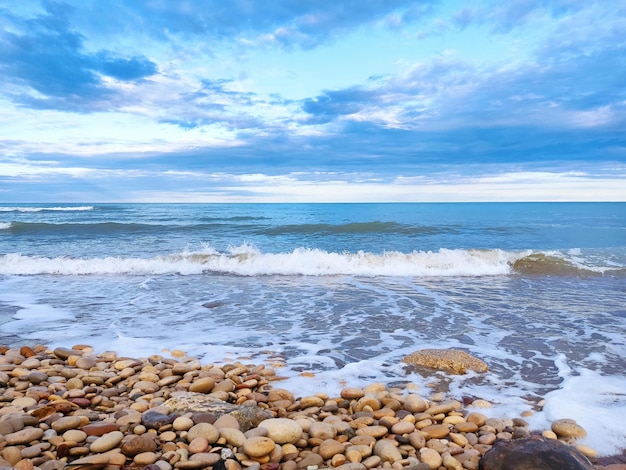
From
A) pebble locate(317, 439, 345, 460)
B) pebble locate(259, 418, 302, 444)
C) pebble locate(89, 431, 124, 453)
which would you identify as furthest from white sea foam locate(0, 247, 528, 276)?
pebble locate(317, 439, 345, 460)

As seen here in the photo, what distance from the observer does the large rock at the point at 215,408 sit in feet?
11.4

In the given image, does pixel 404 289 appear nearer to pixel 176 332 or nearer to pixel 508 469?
pixel 176 332

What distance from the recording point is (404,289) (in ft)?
34.7

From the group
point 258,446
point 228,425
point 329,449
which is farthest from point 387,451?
point 228,425

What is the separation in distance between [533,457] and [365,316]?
4.96 metres

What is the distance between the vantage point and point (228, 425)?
3354mm

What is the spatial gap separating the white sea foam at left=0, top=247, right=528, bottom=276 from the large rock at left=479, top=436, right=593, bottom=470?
10.1 metres

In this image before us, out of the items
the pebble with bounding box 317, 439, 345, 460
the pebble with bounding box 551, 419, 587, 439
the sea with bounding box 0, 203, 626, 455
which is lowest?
the sea with bounding box 0, 203, 626, 455

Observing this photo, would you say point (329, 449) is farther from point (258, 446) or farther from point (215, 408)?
point (215, 408)

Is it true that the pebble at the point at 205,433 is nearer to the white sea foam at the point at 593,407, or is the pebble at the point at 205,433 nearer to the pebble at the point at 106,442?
the pebble at the point at 106,442

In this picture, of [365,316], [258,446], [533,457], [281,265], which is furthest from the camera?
[281,265]

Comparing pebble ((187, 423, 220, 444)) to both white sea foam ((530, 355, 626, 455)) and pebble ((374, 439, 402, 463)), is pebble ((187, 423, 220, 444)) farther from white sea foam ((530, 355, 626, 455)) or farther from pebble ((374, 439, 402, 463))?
white sea foam ((530, 355, 626, 455))

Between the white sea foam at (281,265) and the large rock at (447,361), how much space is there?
25.6ft

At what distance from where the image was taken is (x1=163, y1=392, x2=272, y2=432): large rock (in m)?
3.48
